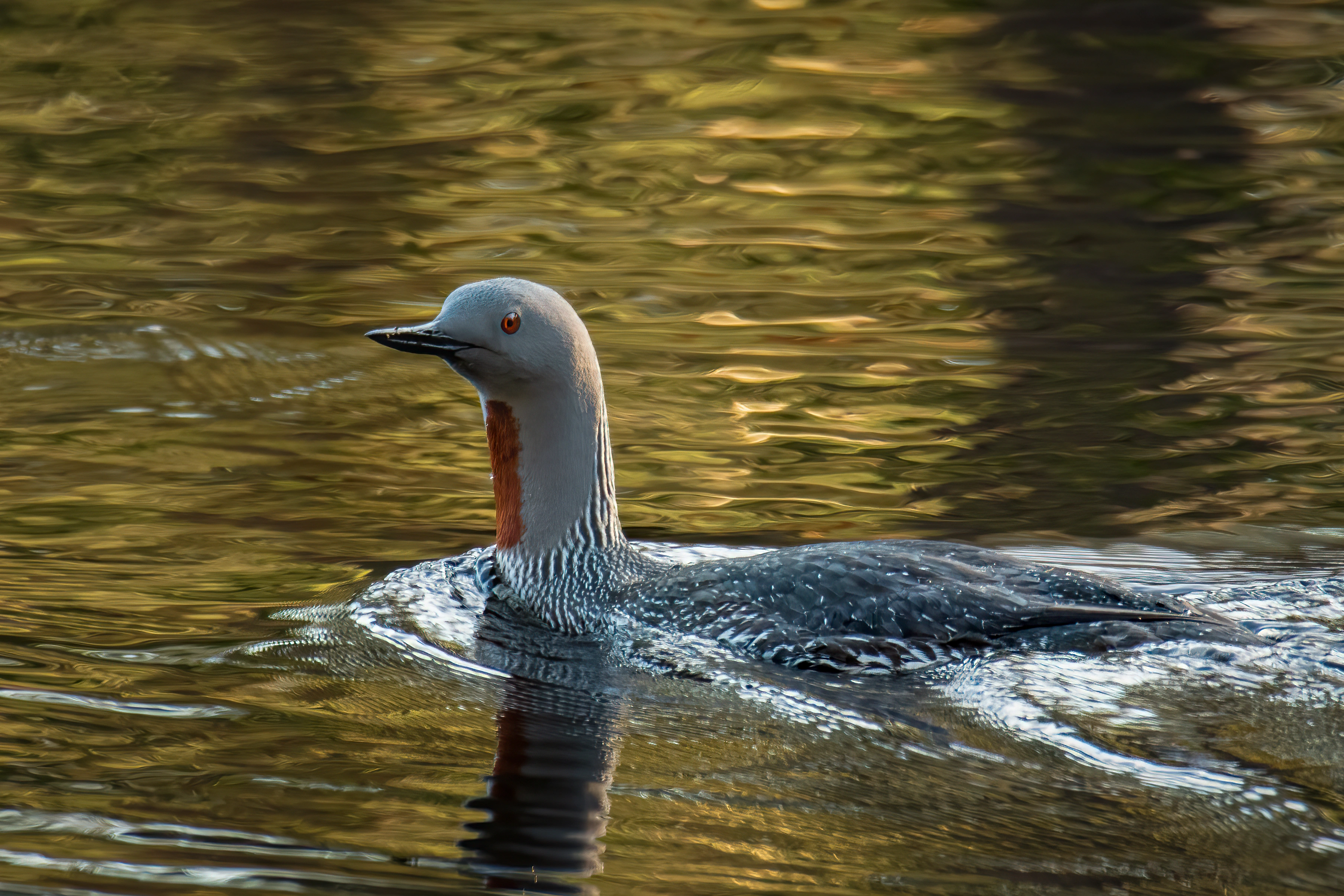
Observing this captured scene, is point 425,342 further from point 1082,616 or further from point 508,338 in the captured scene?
point 1082,616

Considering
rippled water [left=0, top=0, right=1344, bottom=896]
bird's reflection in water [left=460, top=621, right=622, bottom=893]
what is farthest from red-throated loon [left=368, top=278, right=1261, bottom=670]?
bird's reflection in water [left=460, top=621, right=622, bottom=893]

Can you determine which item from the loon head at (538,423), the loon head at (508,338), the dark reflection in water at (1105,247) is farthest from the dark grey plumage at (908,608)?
the dark reflection in water at (1105,247)

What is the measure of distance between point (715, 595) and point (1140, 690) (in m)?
1.49

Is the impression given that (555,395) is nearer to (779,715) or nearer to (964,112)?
(779,715)

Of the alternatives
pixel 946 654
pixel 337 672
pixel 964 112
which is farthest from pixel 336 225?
pixel 946 654

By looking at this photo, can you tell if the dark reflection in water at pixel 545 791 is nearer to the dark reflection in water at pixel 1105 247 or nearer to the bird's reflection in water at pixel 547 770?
the bird's reflection in water at pixel 547 770

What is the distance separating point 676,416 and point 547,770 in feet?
12.5

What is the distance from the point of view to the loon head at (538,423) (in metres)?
6.15

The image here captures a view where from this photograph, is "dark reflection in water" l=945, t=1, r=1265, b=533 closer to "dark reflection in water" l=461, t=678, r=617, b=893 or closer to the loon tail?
the loon tail

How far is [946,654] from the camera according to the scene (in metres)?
5.61

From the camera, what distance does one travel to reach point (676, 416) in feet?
28.2

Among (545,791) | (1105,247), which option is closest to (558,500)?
(545,791)

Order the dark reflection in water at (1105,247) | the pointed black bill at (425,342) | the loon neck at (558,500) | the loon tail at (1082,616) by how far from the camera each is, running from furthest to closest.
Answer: the dark reflection in water at (1105,247) → the loon neck at (558,500) → the pointed black bill at (425,342) → the loon tail at (1082,616)

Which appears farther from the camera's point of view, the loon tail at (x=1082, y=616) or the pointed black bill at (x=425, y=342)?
the pointed black bill at (x=425, y=342)
